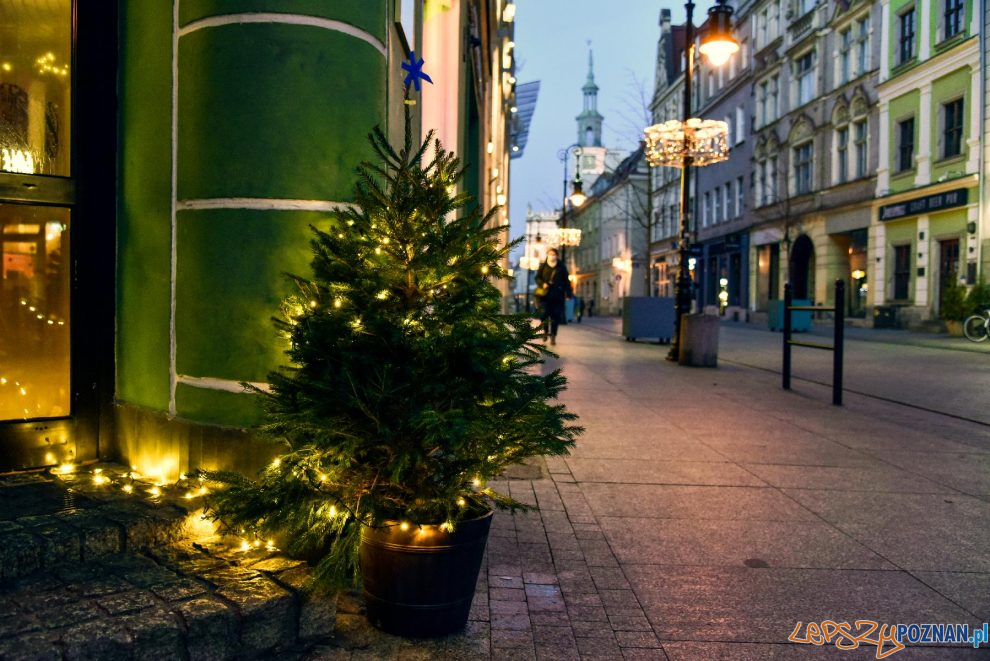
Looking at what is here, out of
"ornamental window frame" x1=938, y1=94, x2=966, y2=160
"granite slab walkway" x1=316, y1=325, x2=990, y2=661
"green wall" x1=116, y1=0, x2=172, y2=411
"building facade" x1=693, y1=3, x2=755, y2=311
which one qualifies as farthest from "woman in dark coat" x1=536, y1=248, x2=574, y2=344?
"building facade" x1=693, y1=3, x2=755, y2=311

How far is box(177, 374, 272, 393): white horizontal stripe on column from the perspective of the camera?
348cm

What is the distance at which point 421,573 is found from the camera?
8.51 feet

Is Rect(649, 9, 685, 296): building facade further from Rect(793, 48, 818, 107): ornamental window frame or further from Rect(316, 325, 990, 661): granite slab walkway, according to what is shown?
Rect(316, 325, 990, 661): granite slab walkway

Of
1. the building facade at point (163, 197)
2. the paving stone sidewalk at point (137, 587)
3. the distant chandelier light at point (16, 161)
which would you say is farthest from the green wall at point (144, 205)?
the paving stone sidewalk at point (137, 587)

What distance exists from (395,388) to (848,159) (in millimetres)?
34341

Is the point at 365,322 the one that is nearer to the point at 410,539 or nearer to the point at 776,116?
the point at 410,539

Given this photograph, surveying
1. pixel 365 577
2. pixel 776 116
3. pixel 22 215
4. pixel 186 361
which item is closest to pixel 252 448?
pixel 186 361

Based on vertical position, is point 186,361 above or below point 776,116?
below

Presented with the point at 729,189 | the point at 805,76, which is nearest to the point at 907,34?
the point at 805,76

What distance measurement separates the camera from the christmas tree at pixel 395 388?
2.54 metres

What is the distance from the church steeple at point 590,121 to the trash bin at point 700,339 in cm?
11056

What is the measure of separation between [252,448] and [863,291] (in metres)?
33.1

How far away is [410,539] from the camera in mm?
2594

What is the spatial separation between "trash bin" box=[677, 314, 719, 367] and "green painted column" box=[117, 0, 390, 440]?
32.7ft
